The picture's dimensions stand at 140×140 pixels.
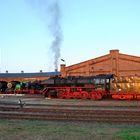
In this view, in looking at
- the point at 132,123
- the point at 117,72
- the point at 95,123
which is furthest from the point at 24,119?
the point at 117,72

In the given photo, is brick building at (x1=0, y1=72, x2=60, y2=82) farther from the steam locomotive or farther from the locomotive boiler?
the locomotive boiler

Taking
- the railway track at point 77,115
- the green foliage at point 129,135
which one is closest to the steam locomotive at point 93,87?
the railway track at point 77,115

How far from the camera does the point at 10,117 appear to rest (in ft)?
54.0

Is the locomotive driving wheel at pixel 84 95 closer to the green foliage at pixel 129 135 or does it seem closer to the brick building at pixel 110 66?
the brick building at pixel 110 66

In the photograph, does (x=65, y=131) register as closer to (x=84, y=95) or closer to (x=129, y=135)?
(x=129, y=135)

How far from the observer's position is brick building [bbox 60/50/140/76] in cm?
5119

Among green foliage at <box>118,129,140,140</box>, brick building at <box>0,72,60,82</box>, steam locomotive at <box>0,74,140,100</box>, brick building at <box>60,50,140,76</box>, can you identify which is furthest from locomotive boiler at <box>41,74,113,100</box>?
brick building at <box>0,72,60,82</box>

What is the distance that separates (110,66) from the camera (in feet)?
174

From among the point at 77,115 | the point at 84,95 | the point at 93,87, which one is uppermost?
the point at 93,87

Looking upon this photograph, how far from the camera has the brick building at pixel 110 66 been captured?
51.2 metres

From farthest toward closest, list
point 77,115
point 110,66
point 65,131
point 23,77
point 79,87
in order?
1. point 23,77
2. point 110,66
3. point 79,87
4. point 77,115
5. point 65,131

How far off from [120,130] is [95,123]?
2.16m

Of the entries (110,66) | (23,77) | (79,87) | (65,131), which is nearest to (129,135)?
(65,131)

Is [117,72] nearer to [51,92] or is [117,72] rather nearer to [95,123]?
[51,92]
